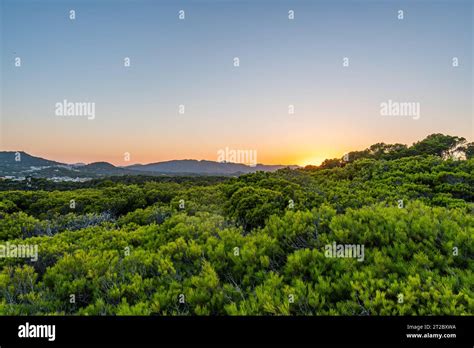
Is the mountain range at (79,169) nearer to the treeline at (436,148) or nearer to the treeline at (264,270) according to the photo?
the treeline at (436,148)

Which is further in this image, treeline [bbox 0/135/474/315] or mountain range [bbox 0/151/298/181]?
mountain range [bbox 0/151/298/181]

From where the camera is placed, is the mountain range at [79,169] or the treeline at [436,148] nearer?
the treeline at [436,148]
